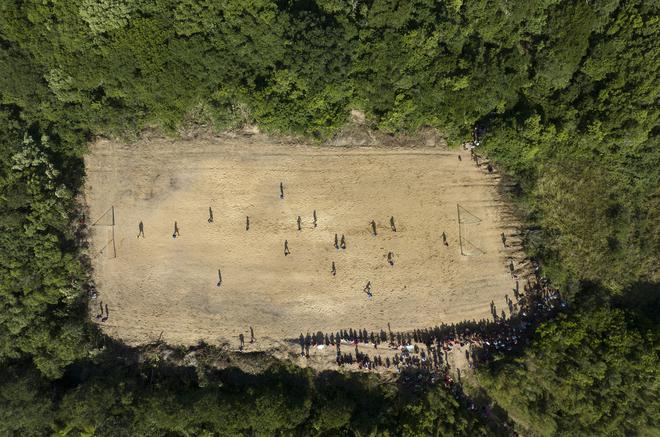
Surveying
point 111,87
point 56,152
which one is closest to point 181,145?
point 111,87

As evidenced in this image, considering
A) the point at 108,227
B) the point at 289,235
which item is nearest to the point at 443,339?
the point at 289,235

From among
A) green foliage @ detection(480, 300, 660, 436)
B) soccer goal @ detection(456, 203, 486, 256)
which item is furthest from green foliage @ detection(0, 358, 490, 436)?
soccer goal @ detection(456, 203, 486, 256)

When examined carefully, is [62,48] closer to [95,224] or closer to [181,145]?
[181,145]

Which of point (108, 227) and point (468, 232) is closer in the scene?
point (468, 232)

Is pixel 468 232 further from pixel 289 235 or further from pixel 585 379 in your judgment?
pixel 289 235

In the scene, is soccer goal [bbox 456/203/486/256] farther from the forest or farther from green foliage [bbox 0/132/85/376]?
green foliage [bbox 0/132/85/376]

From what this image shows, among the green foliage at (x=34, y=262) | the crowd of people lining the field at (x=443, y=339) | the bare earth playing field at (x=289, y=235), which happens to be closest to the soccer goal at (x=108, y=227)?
the bare earth playing field at (x=289, y=235)
